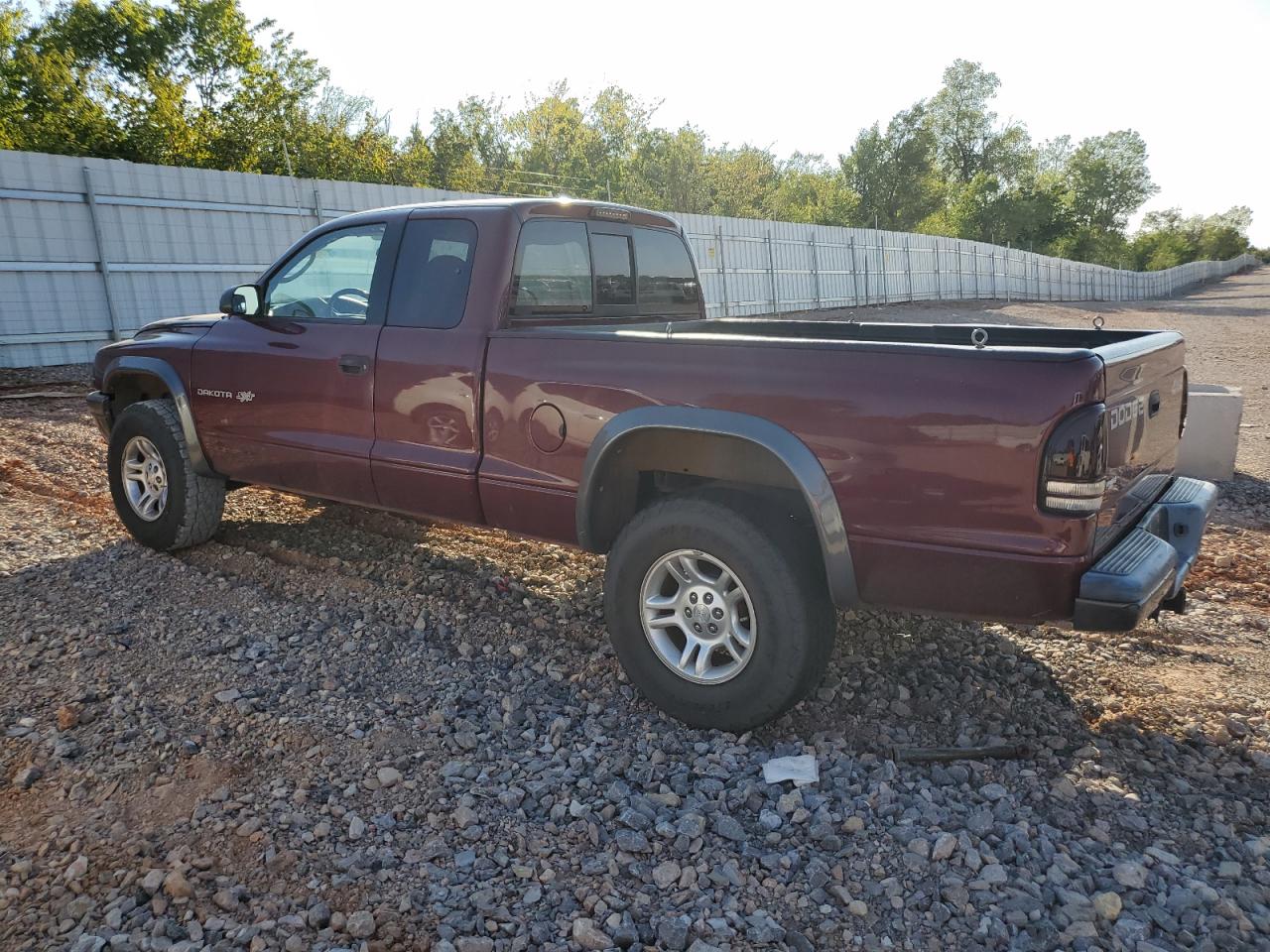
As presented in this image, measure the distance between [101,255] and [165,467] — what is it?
9239mm

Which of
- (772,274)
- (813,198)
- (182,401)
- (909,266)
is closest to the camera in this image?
(182,401)

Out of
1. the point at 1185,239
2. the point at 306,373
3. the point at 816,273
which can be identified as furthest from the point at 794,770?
the point at 1185,239

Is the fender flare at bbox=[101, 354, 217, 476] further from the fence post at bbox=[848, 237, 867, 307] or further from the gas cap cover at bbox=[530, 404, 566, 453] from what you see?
the fence post at bbox=[848, 237, 867, 307]

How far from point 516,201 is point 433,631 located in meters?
1.98

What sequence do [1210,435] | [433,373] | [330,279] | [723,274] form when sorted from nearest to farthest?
1. [433,373]
2. [330,279]
3. [1210,435]
4. [723,274]

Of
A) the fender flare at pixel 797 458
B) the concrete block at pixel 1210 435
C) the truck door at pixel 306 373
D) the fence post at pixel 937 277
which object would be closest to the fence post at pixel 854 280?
the fence post at pixel 937 277

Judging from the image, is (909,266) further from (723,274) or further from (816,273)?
(723,274)

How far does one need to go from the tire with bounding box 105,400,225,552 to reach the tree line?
65.1 feet

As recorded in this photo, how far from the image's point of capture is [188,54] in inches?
1331

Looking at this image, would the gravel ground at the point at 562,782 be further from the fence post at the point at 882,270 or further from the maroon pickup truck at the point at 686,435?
the fence post at the point at 882,270

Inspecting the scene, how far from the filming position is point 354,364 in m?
4.37

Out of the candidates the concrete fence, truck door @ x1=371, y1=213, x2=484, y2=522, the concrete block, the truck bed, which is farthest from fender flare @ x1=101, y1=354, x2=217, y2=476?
the concrete fence

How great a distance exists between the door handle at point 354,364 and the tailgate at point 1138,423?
3.02m

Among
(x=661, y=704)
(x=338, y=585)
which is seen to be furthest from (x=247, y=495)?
(x=661, y=704)
